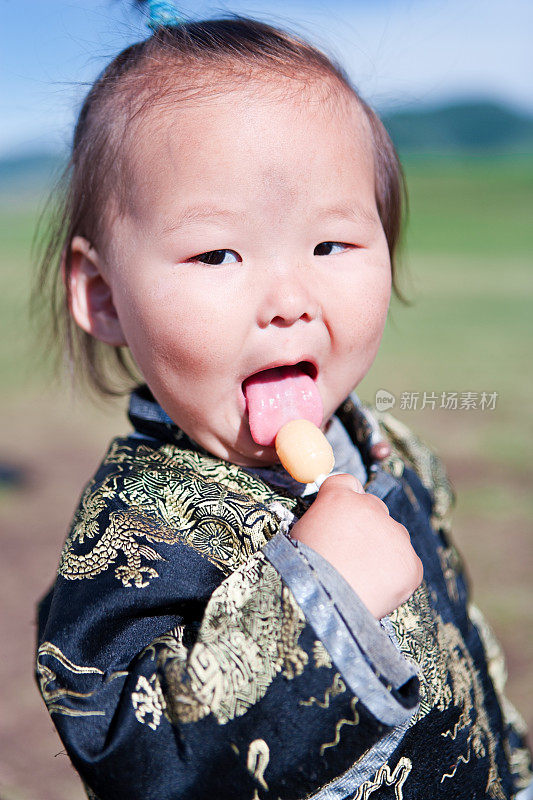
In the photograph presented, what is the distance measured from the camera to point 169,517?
1113 millimetres

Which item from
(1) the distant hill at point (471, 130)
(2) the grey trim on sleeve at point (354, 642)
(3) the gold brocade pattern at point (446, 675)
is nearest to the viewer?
(2) the grey trim on sleeve at point (354, 642)

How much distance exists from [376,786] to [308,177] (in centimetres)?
84

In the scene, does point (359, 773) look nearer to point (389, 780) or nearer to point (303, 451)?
point (389, 780)

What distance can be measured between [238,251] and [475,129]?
59.8 feet

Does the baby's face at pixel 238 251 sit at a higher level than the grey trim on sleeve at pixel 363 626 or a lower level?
higher

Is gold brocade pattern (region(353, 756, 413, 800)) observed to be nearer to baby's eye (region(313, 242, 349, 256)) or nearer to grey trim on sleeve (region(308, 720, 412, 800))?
grey trim on sleeve (region(308, 720, 412, 800))

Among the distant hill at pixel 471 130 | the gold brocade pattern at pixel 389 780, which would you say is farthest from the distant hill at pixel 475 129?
the gold brocade pattern at pixel 389 780

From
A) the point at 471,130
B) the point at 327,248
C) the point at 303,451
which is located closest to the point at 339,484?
the point at 303,451

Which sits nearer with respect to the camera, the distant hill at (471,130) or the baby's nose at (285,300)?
the baby's nose at (285,300)

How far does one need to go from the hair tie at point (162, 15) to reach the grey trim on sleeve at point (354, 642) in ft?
2.84

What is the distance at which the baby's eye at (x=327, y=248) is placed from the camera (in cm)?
115

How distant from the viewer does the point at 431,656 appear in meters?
1.20

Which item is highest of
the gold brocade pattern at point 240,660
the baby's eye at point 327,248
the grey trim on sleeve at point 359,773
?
the baby's eye at point 327,248

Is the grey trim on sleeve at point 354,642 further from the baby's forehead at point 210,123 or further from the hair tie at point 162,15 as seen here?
the hair tie at point 162,15
